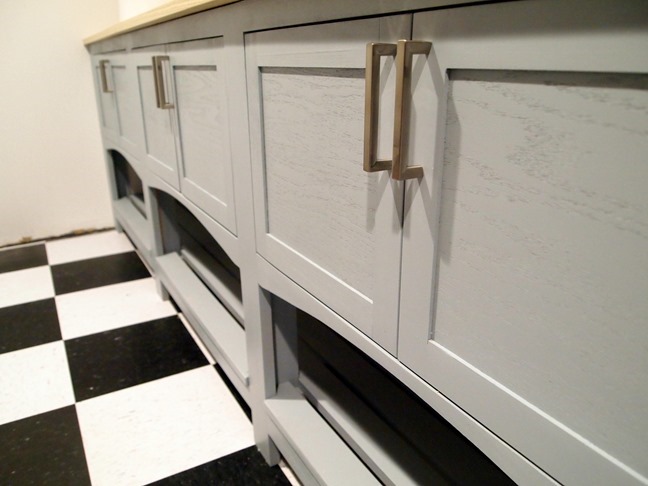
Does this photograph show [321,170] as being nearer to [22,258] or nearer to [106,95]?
[106,95]

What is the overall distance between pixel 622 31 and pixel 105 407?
4.17ft

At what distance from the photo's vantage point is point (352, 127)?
588mm

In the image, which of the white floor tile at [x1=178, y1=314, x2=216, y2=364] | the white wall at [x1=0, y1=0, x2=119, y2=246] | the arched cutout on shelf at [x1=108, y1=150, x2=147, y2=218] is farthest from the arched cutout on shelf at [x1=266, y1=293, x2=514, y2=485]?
the white wall at [x1=0, y1=0, x2=119, y2=246]

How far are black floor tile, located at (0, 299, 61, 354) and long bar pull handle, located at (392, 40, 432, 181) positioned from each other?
1407 mm

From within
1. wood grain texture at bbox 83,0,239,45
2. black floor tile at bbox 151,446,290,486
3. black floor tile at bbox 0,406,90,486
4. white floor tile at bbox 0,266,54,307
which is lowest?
black floor tile at bbox 151,446,290,486

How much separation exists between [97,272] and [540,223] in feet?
6.30

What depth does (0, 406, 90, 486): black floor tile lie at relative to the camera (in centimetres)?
101

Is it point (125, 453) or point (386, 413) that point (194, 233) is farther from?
point (386, 413)

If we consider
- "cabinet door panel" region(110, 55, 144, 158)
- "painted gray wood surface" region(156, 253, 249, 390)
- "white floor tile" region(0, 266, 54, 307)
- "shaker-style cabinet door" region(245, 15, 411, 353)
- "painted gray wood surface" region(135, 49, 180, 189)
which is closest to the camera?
"shaker-style cabinet door" region(245, 15, 411, 353)

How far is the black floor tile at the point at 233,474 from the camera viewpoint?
1.00 m

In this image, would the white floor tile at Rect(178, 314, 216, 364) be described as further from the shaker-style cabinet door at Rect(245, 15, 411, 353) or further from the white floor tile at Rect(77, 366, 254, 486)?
the shaker-style cabinet door at Rect(245, 15, 411, 353)

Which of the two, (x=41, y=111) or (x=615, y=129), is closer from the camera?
(x=615, y=129)

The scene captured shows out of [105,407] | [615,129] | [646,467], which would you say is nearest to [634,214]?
[615,129]

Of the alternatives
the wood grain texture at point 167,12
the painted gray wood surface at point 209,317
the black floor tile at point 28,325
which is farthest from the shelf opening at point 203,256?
the wood grain texture at point 167,12
